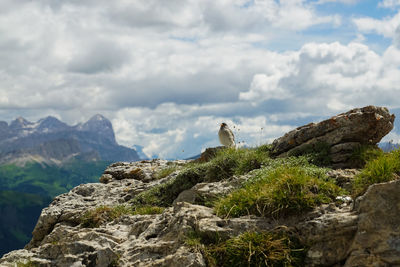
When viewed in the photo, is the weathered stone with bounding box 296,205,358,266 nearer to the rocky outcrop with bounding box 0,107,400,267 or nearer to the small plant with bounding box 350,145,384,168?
the rocky outcrop with bounding box 0,107,400,267

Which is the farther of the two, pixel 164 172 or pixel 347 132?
pixel 164 172

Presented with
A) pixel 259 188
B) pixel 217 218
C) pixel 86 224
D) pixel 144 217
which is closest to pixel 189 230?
pixel 217 218

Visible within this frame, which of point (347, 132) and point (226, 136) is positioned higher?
point (226, 136)

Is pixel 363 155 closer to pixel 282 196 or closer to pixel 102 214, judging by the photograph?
pixel 282 196

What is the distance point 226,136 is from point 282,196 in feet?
43.9

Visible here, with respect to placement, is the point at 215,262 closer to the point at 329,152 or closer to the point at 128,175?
the point at 329,152

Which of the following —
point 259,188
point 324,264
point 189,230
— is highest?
point 259,188

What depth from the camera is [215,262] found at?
365 inches

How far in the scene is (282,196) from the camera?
10031mm

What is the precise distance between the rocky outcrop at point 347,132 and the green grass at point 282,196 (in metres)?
4.62

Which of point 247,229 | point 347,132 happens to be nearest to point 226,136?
point 347,132

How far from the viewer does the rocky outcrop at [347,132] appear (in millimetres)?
15675

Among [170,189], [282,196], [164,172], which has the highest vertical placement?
[164,172]

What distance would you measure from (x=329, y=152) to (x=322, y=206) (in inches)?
256
